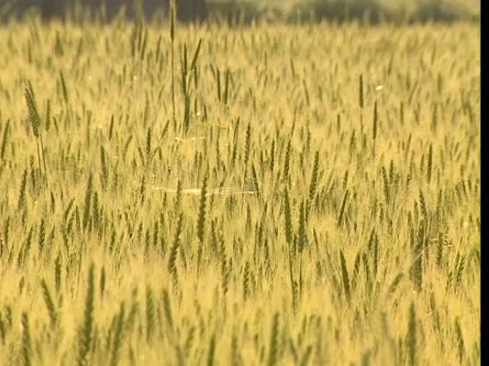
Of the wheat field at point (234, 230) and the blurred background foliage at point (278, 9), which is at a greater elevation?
the wheat field at point (234, 230)

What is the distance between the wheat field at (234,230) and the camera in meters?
1.38

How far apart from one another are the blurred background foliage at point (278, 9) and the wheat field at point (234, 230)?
6417mm

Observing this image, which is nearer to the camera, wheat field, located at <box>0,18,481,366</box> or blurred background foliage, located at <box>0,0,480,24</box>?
wheat field, located at <box>0,18,481,366</box>

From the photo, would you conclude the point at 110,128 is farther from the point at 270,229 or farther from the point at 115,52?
the point at 115,52

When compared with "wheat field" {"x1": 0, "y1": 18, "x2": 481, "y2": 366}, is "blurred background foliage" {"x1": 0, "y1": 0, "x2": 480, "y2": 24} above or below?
below

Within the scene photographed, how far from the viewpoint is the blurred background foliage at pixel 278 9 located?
1045 cm

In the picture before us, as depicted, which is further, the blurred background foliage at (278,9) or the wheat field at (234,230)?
the blurred background foliage at (278,9)

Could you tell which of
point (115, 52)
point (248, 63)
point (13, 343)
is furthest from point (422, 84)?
point (13, 343)

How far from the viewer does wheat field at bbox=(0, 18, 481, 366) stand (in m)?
1.38

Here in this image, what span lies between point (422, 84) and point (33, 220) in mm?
2922

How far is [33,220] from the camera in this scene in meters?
2.01

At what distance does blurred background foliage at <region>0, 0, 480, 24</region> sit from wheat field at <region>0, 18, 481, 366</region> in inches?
253

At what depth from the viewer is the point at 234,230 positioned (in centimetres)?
199

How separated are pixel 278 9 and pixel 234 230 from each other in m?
8.92
